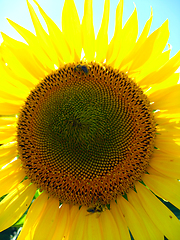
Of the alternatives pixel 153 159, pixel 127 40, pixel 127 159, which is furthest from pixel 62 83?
pixel 153 159

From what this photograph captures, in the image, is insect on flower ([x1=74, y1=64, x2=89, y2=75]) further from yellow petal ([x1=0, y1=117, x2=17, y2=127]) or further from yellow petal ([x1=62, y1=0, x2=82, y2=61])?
yellow petal ([x1=0, y1=117, x2=17, y2=127])

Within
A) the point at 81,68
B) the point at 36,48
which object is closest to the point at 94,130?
the point at 81,68

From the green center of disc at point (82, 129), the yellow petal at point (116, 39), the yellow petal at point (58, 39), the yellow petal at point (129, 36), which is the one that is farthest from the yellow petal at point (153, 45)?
the yellow petal at point (58, 39)

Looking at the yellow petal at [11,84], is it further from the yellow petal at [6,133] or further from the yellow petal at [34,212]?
the yellow petal at [34,212]

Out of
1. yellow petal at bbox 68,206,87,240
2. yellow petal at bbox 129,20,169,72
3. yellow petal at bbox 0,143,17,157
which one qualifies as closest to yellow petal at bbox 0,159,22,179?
yellow petal at bbox 0,143,17,157

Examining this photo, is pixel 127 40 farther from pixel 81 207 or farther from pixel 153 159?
pixel 81 207

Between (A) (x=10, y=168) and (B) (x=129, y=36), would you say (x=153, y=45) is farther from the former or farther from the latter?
(A) (x=10, y=168)
